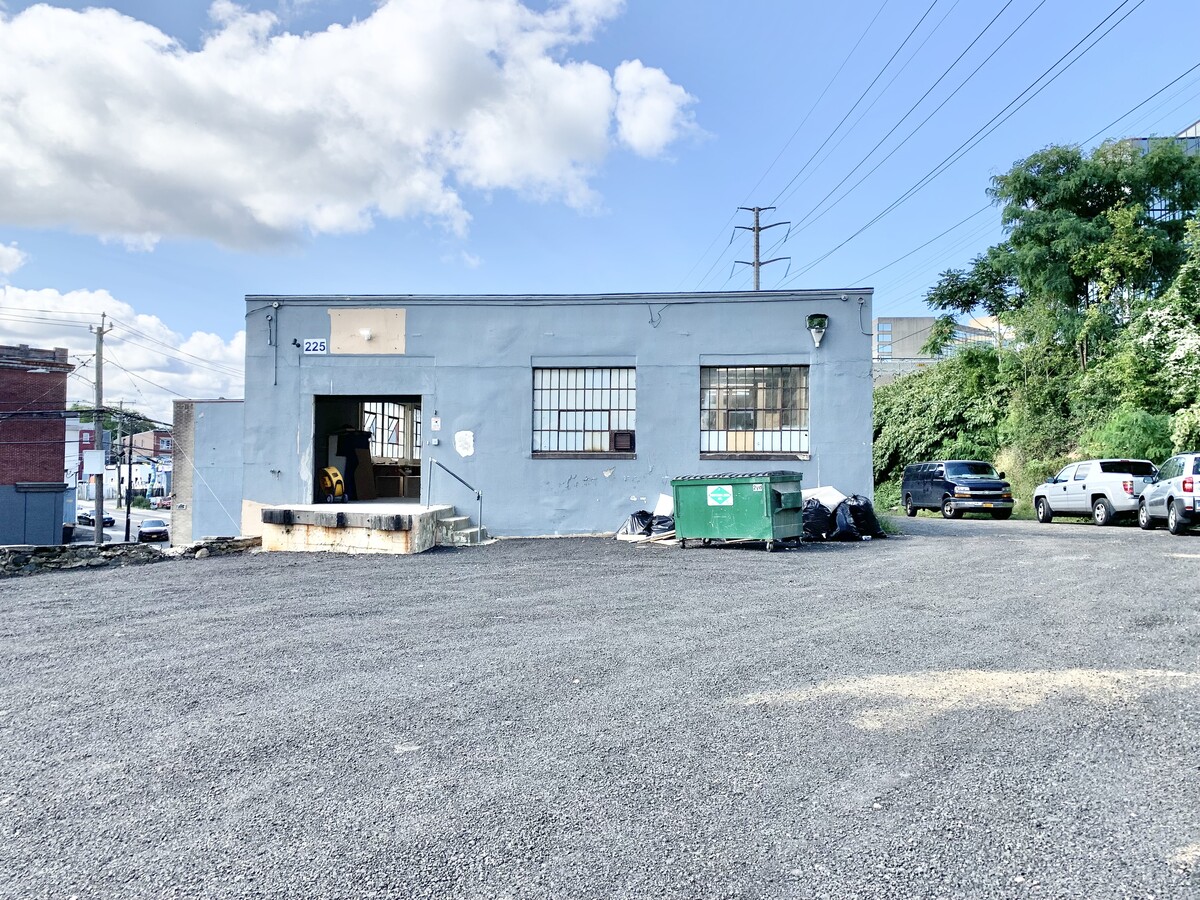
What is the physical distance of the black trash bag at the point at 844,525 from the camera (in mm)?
15344

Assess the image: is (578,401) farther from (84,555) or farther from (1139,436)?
(1139,436)

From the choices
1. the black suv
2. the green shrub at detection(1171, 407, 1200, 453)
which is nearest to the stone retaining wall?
the black suv

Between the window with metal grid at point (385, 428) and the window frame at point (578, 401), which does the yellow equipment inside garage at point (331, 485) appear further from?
the window frame at point (578, 401)

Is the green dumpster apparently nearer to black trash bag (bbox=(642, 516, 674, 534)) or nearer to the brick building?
black trash bag (bbox=(642, 516, 674, 534))

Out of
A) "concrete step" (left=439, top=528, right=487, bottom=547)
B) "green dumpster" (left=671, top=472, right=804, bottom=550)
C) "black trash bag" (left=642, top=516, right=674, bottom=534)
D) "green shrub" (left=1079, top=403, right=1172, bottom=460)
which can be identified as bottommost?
"concrete step" (left=439, top=528, right=487, bottom=547)

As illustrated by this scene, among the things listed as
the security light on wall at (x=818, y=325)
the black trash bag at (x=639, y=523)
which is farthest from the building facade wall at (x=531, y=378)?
the black trash bag at (x=639, y=523)

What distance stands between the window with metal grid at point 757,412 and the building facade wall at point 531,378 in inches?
8.3

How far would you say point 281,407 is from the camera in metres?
16.9

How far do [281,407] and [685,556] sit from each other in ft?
29.4

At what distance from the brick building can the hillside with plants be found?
40581 millimetres

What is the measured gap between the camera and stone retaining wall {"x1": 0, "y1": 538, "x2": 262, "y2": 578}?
40.9 feet

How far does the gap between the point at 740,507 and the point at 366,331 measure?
8352mm

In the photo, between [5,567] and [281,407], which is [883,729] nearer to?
[5,567]

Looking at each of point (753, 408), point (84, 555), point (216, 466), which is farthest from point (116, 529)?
point (753, 408)
